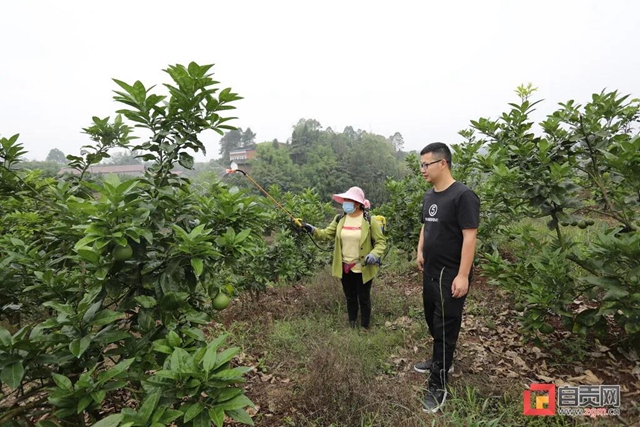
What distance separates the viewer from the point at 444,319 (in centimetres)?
236

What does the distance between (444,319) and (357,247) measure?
1262 millimetres

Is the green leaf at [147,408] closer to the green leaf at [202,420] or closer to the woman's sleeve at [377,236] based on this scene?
the green leaf at [202,420]

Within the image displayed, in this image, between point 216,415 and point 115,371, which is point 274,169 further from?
point 216,415

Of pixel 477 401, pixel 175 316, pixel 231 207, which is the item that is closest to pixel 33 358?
pixel 175 316

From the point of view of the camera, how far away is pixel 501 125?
3.31m

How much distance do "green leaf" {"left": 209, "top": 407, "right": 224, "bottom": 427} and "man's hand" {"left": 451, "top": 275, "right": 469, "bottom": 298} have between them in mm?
1690

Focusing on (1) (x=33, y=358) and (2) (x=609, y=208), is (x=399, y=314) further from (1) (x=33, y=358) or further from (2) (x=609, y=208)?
(1) (x=33, y=358)

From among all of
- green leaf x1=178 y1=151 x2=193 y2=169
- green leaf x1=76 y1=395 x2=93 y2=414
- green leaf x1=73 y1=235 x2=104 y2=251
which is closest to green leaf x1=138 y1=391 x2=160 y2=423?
green leaf x1=76 y1=395 x2=93 y2=414

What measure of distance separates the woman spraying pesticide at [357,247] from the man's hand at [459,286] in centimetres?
111

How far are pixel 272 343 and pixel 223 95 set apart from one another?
9.06ft

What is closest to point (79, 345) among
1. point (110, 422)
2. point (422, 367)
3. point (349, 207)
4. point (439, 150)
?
point (110, 422)

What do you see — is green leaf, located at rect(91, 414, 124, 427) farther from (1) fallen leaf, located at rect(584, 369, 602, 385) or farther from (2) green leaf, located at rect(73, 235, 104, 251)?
(1) fallen leaf, located at rect(584, 369, 602, 385)

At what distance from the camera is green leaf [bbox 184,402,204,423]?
107 cm

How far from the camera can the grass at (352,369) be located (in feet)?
7.36
